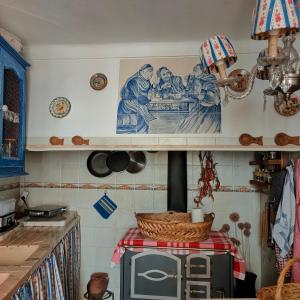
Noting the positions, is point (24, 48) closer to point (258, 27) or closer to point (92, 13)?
point (92, 13)

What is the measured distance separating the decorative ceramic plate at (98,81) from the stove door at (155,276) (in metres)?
1.18

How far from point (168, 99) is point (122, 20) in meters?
0.58

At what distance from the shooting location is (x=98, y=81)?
1964 millimetres

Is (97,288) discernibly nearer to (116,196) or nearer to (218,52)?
(116,196)

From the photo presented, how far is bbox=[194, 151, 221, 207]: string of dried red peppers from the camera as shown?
2291mm

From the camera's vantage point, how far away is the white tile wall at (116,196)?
2279mm

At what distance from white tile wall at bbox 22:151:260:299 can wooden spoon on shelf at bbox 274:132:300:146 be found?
1.68 feet

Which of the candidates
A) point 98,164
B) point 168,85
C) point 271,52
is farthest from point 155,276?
point 271,52

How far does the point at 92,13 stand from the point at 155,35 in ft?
1.49

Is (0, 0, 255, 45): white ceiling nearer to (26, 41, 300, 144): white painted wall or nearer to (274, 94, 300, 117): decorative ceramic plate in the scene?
(26, 41, 300, 144): white painted wall

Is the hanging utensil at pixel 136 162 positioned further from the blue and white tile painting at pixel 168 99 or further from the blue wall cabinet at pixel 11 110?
the blue wall cabinet at pixel 11 110

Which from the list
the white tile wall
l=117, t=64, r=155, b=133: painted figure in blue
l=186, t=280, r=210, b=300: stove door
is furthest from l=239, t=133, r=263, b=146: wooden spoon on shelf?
l=186, t=280, r=210, b=300: stove door

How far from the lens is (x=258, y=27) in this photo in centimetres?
78

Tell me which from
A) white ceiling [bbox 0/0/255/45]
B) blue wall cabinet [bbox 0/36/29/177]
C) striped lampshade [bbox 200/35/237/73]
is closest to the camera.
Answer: striped lampshade [bbox 200/35/237/73]
